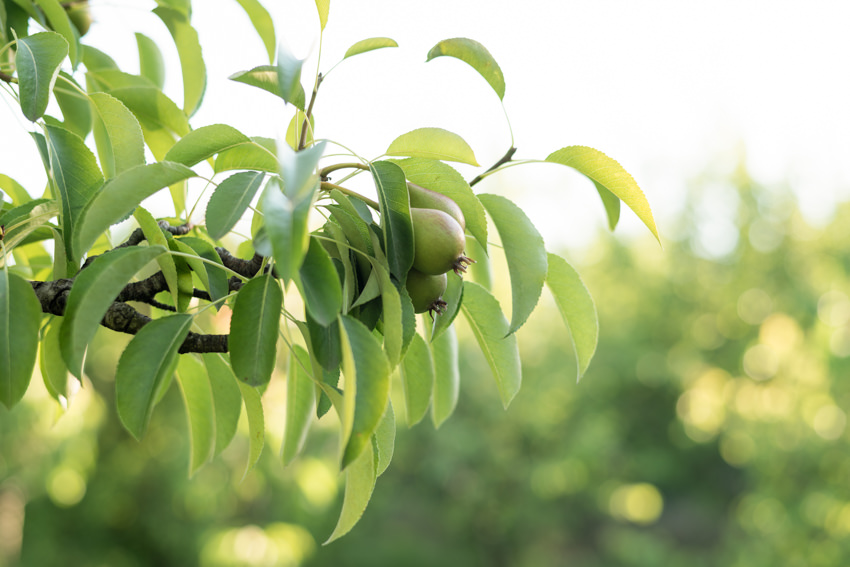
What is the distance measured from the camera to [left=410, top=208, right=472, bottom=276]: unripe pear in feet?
1.83

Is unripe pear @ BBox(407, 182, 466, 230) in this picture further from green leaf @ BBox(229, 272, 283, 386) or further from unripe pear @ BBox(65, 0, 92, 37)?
unripe pear @ BBox(65, 0, 92, 37)

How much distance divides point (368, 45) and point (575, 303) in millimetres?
338

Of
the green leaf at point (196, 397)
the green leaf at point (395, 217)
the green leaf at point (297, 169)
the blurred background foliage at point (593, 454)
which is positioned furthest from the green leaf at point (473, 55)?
the blurred background foliage at point (593, 454)

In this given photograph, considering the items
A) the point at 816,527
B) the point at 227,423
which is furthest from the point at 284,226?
the point at 816,527

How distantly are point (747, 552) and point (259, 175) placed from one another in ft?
17.3

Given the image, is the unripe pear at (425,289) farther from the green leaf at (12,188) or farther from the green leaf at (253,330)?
the green leaf at (12,188)

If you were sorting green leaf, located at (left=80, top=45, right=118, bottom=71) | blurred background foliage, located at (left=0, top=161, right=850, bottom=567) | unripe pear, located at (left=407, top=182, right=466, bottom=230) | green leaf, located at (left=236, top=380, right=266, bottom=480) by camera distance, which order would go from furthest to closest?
blurred background foliage, located at (left=0, top=161, right=850, bottom=567)
green leaf, located at (left=80, top=45, right=118, bottom=71)
green leaf, located at (left=236, top=380, right=266, bottom=480)
unripe pear, located at (left=407, top=182, right=466, bottom=230)

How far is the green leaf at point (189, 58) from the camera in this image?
95 cm

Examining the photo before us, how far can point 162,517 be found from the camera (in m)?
5.17

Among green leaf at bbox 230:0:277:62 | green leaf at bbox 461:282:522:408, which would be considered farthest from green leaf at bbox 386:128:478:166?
green leaf at bbox 230:0:277:62

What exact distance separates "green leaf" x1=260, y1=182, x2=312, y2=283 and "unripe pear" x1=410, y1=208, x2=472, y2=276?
162 mm

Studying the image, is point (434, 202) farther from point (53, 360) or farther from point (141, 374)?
point (53, 360)

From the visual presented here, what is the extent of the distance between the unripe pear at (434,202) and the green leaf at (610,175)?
0.14 meters

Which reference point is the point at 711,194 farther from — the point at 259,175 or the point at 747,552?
the point at 259,175
